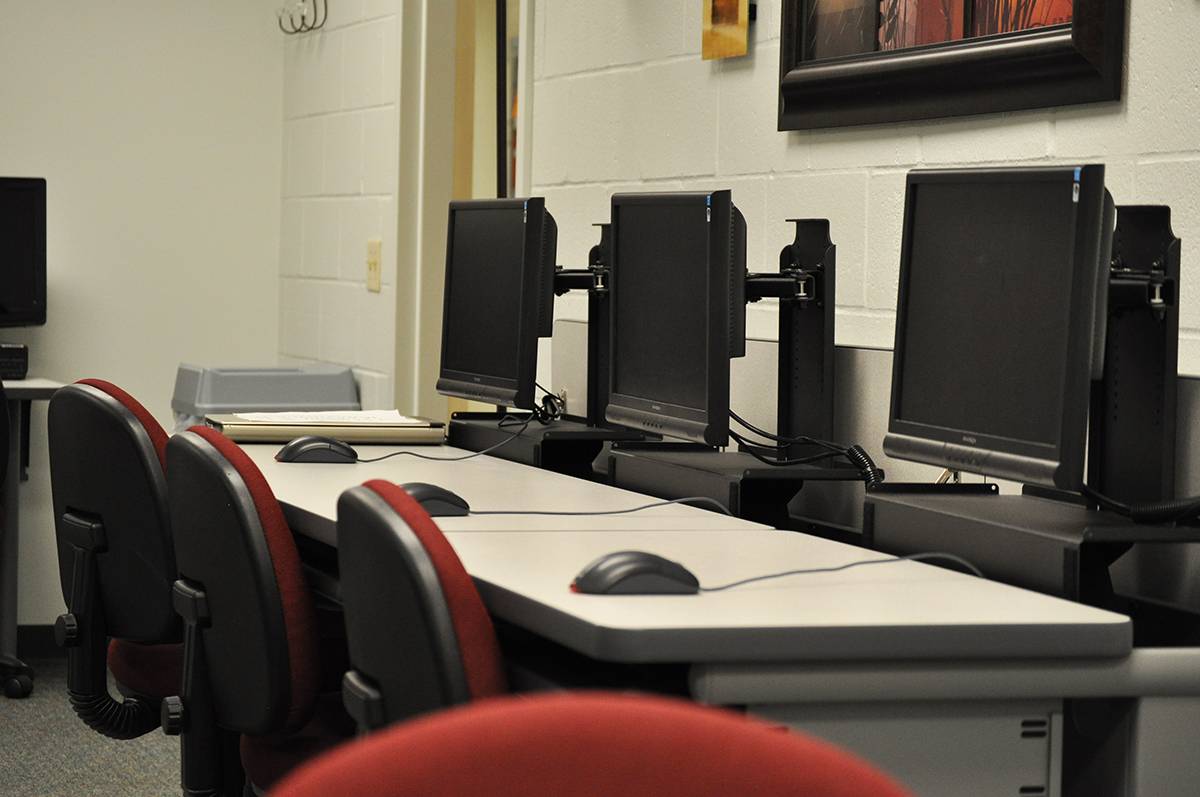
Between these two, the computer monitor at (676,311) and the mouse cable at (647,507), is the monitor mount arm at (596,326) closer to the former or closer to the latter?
the computer monitor at (676,311)

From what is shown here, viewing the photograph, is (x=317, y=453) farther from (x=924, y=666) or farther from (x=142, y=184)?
(x=142, y=184)

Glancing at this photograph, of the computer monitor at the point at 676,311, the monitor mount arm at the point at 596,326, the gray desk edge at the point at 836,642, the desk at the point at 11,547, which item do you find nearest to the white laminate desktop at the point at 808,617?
the gray desk edge at the point at 836,642

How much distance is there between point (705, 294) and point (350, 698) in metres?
0.95

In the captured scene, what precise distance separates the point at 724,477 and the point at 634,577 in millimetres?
797

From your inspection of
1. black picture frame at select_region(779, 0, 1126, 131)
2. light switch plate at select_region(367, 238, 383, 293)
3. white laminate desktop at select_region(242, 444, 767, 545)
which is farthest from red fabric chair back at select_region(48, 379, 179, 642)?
light switch plate at select_region(367, 238, 383, 293)

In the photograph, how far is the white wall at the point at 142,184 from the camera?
4734 millimetres

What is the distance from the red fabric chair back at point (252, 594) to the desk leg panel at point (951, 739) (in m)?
0.74

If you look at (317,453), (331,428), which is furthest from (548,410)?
(317,453)

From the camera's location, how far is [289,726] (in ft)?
6.82

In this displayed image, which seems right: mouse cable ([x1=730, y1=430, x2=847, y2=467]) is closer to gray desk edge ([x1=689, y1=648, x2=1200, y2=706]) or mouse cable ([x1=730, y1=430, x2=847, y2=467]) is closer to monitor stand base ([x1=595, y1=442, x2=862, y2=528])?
monitor stand base ([x1=595, y1=442, x2=862, y2=528])

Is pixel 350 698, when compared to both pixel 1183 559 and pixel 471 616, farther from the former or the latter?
pixel 1183 559

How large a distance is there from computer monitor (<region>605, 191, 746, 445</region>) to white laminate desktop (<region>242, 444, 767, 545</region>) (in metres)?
0.14

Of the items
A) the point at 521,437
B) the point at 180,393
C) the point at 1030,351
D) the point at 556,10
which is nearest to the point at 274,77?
the point at 180,393

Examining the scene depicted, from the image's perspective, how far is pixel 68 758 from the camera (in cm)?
375
